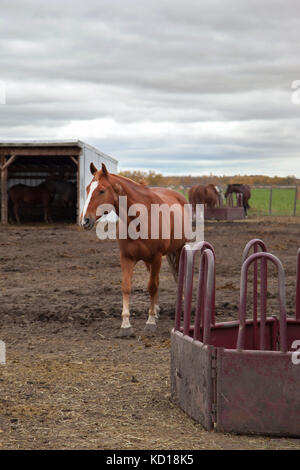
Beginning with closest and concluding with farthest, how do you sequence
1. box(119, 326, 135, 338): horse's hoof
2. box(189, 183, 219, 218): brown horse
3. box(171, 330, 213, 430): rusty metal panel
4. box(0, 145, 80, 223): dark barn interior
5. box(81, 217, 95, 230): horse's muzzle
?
box(171, 330, 213, 430): rusty metal panel
box(81, 217, 95, 230): horse's muzzle
box(119, 326, 135, 338): horse's hoof
box(0, 145, 80, 223): dark barn interior
box(189, 183, 219, 218): brown horse

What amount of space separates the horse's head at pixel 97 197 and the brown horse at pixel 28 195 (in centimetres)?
1828

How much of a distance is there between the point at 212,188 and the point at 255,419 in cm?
2407

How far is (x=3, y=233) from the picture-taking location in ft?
64.8

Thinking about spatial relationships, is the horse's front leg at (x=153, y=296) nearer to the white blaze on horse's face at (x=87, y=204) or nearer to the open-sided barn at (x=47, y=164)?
the white blaze on horse's face at (x=87, y=204)

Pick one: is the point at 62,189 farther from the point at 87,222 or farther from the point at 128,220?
A: the point at 87,222

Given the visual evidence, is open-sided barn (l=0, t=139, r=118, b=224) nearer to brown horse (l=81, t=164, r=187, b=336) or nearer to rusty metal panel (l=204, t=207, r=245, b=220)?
rusty metal panel (l=204, t=207, r=245, b=220)

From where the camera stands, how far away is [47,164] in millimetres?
29078

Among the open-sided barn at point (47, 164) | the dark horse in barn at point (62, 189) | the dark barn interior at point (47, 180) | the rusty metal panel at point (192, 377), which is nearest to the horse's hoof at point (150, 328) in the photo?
the rusty metal panel at point (192, 377)

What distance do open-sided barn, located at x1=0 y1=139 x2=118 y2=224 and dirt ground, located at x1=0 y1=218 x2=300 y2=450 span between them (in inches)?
424

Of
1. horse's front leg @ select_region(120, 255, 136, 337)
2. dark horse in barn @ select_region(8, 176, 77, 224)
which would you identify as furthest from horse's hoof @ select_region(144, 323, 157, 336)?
dark horse in barn @ select_region(8, 176, 77, 224)

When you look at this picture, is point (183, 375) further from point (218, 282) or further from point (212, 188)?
point (212, 188)

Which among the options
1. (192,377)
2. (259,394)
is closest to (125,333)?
(192,377)

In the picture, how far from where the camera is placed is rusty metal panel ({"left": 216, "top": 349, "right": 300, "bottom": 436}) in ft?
12.8
